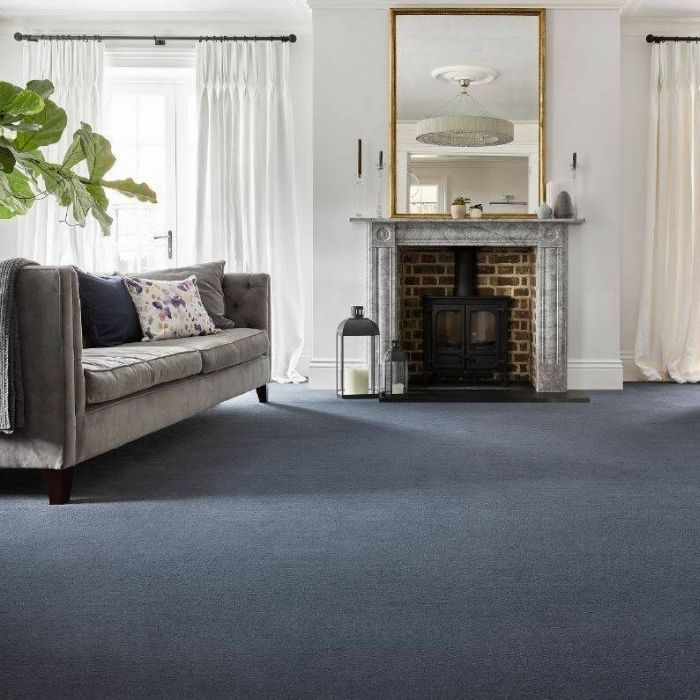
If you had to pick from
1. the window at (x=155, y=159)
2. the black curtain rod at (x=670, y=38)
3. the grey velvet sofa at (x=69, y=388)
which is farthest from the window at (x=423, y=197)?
the grey velvet sofa at (x=69, y=388)

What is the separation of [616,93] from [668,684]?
4.73 metres

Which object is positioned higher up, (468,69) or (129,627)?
(468,69)

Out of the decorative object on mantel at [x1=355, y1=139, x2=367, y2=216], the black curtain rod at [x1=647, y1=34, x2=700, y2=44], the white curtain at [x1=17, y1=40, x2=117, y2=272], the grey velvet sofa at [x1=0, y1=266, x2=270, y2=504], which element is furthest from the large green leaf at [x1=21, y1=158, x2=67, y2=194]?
the black curtain rod at [x1=647, y1=34, x2=700, y2=44]

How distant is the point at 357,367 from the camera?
5.18 m

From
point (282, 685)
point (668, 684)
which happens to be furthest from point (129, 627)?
point (668, 684)

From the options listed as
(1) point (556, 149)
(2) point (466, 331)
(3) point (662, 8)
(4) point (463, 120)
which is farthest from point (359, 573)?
(3) point (662, 8)

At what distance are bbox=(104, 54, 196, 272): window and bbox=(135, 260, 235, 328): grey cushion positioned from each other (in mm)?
1385

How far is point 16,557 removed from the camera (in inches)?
79.8

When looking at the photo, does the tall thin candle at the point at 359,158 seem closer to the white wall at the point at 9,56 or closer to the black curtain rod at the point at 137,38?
the black curtain rod at the point at 137,38

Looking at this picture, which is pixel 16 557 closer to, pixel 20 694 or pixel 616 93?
pixel 20 694

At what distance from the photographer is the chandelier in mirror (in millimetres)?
5289

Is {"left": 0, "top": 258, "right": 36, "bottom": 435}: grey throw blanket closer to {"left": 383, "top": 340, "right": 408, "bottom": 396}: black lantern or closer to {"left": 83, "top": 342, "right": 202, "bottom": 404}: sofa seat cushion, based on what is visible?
{"left": 83, "top": 342, "right": 202, "bottom": 404}: sofa seat cushion

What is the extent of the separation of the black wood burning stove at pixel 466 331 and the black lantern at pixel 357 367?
17.0 inches

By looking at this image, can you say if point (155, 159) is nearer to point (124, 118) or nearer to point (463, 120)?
point (124, 118)
